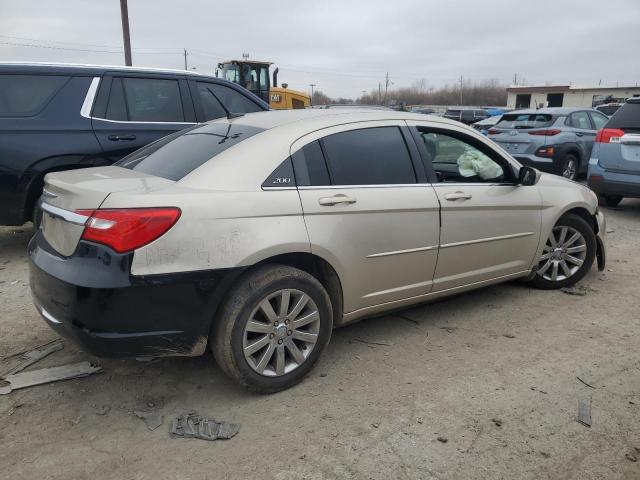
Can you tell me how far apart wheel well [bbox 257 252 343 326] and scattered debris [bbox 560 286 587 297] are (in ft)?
8.34

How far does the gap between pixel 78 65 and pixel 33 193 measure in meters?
1.43

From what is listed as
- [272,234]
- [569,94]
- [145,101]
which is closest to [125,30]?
[145,101]

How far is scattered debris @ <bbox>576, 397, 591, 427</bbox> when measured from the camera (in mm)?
2816

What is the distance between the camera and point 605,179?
7738mm

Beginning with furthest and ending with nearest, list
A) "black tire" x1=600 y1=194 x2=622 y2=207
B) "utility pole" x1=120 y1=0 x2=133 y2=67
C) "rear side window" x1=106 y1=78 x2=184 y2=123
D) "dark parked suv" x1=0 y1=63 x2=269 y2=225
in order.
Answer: "utility pole" x1=120 y1=0 x2=133 y2=67 < "black tire" x1=600 y1=194 x2=622 y2=207 < "rear side window" x1=106 y1=78 x2=184 y2=123 < "dark parked suv" x1=0 y1=63 x2=269 y2=225

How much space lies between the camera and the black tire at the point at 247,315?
2.81 m

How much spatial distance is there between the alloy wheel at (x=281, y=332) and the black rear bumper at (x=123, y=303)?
0.86ft

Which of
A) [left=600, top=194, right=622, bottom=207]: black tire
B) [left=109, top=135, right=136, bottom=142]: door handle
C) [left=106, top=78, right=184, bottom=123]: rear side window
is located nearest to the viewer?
[left=109, top=135, right=136, bottom=142]: door handle

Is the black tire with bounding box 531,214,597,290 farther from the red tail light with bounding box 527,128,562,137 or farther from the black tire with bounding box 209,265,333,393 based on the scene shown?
the red tail light with bounding box 527,128,562,137

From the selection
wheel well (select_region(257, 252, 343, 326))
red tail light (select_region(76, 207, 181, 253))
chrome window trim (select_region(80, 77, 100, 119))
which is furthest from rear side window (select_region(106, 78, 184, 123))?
wheel well (select_region(257, 252, 343, 326))

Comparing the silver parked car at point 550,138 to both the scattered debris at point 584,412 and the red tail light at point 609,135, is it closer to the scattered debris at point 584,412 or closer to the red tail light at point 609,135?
the red tail light at point 609,135

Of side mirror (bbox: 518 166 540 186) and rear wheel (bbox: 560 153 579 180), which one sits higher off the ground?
side mirror (bbox: 518 166 540 186)

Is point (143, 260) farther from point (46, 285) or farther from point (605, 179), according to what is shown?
point (605, 179)

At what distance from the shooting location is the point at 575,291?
479 cm
